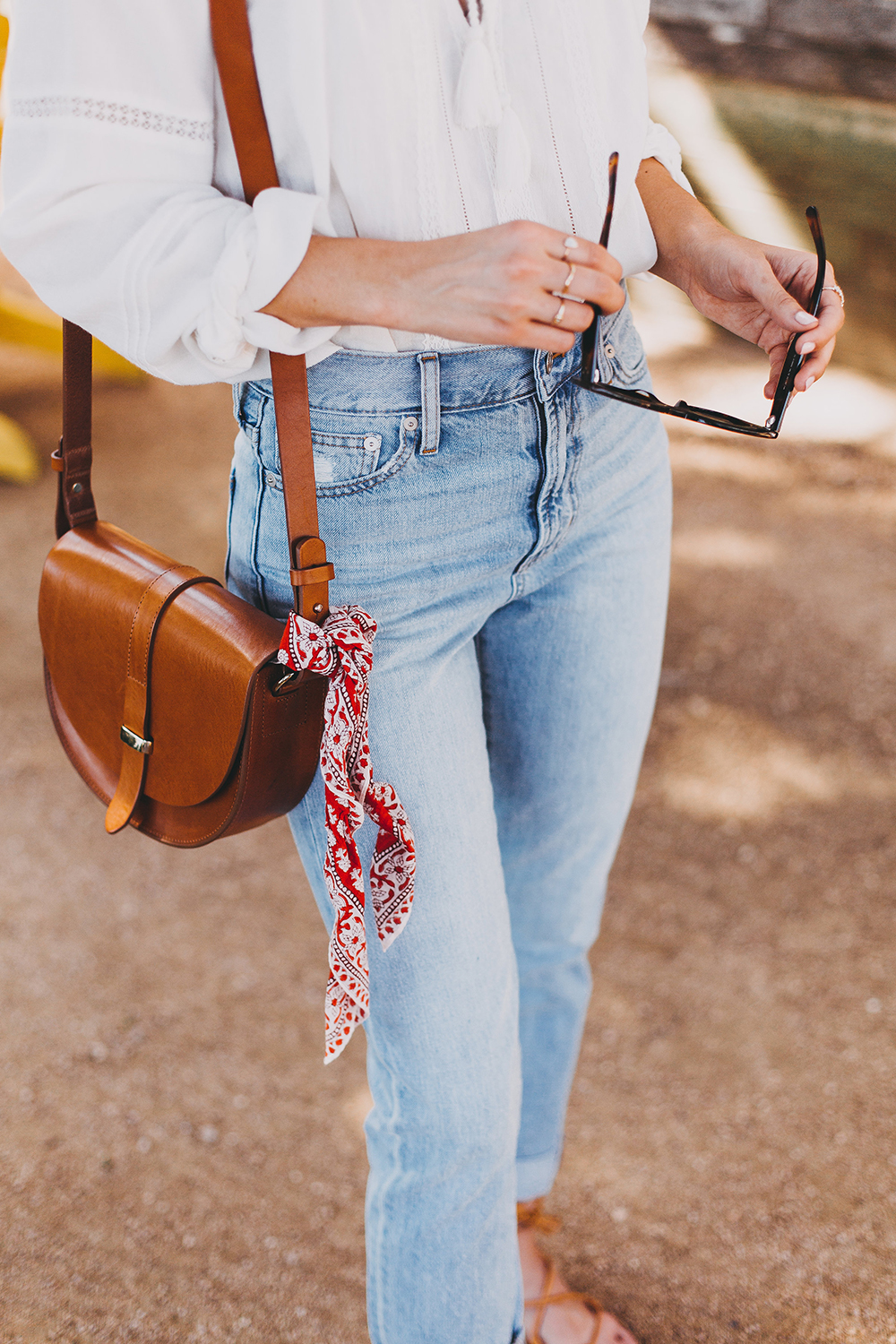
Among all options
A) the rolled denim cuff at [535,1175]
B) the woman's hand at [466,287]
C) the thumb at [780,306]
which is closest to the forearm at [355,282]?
the woman's hand at [466,287]

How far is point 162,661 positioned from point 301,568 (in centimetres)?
21

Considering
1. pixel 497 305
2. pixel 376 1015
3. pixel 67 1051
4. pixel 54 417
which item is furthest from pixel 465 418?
pixel 54 417

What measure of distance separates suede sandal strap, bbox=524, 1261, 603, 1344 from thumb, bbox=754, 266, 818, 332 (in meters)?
1.24

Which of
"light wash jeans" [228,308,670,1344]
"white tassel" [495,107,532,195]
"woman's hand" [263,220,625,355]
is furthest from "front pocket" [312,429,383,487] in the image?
"white tassel" [495,107,532,195]

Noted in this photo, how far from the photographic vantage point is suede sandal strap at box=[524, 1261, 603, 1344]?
1.41 meters

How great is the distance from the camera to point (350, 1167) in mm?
1643

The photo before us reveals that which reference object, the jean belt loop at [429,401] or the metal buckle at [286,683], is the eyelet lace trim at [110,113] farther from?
the metal buckle at [286,683]

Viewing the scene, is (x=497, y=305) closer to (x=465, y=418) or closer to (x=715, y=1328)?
(x=465, y=418)

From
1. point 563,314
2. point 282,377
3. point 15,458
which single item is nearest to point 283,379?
point 282,377

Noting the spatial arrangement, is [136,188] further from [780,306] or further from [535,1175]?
[535,1175]

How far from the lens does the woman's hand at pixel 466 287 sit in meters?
0.74

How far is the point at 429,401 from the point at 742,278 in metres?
0.33

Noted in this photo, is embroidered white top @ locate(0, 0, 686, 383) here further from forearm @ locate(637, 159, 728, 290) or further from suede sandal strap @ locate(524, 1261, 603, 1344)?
suede sandal strap @ locate(524, 1261, 603, 1344)

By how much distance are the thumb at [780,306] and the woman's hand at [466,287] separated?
0.22m
